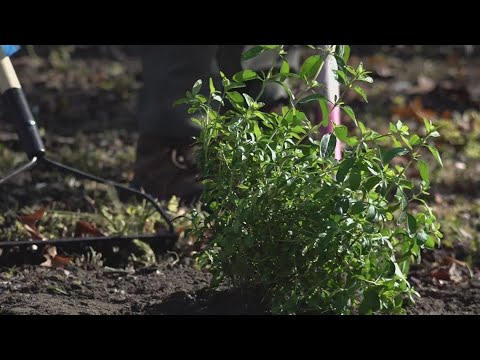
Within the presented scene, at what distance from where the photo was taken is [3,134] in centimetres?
438

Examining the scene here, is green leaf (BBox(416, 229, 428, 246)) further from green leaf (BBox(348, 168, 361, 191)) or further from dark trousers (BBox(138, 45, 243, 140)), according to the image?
dark trousers (BBox(138, 45, 243, 140))

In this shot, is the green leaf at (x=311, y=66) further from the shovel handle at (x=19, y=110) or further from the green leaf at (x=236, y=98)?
the shovel handle at (x=19, y=110)

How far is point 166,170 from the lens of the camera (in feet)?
12.3

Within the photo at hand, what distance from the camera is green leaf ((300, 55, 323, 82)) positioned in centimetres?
230

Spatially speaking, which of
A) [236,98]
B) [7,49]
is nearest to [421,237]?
[236,98]

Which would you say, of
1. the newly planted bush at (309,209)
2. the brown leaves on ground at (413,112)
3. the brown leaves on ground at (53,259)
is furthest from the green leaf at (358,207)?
the brown leaves on ground at (413,112)

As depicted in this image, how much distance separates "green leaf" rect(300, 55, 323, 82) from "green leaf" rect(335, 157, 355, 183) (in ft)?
0.84

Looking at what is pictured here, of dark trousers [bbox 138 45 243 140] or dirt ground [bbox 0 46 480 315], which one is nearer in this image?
dirt ground [bbox 0 46 480 315]

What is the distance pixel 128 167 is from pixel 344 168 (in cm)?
197

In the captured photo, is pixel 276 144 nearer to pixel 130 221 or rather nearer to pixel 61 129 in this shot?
pixel 130 221

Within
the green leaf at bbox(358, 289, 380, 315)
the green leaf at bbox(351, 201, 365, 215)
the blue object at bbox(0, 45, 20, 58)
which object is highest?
the blue object at bbox(0, 45, 20, 58)

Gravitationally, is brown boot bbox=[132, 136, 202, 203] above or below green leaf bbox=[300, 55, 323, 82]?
below

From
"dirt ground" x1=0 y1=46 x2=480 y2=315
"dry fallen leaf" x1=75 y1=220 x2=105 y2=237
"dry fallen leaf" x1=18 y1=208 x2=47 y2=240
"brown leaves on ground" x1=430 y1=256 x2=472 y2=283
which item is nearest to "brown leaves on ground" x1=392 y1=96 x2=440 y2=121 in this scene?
"dirt ground" x1=0 y1=46 x2=480 y2=315
